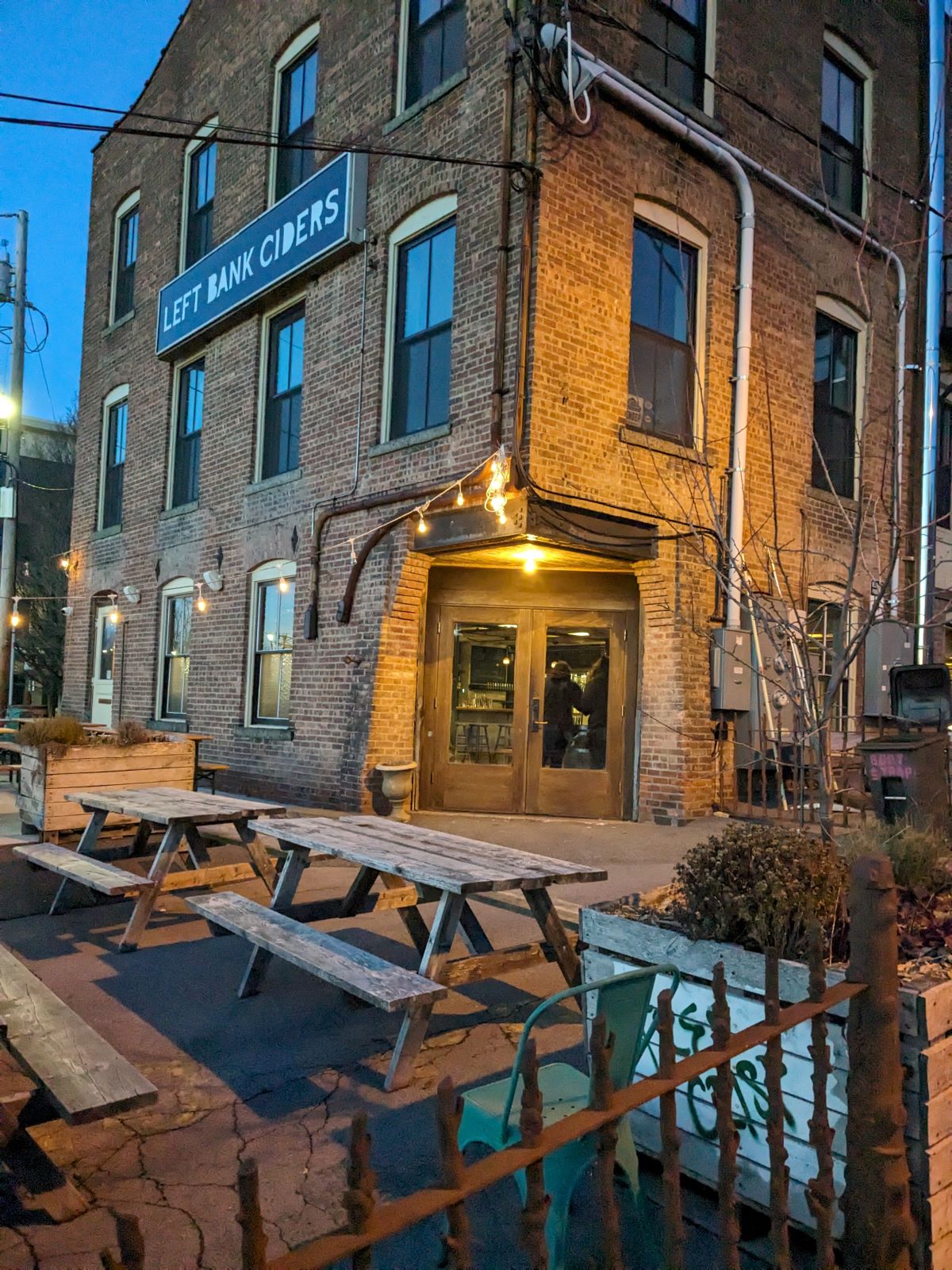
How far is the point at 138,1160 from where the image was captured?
10.0 ft

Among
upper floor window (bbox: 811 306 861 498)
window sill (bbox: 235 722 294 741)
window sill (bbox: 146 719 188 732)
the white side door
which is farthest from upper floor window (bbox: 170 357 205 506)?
upper floor window (bbox: 811 306 861 498)

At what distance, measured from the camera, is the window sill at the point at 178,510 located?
13383 millimetres

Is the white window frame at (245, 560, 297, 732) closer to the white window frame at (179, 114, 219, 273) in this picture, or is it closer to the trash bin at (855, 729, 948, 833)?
the white window frame at (179, 114, 219, 273)

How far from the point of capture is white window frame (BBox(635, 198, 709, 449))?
31.7 ft

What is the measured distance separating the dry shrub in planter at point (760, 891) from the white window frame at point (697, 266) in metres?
7.10

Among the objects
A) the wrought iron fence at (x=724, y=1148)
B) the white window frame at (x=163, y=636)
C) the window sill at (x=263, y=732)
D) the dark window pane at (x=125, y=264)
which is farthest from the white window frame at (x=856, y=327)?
the dark window pane at (x=125, y=264)

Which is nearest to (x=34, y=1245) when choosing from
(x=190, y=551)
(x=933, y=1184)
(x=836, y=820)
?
(x=933, y=1184)

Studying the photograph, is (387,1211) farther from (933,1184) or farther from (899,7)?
(899,7)

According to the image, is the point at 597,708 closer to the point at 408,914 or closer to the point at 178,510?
the point at 408,914

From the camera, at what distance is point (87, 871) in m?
5.47

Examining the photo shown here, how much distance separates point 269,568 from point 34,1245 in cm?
971

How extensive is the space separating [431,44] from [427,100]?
3.02ft

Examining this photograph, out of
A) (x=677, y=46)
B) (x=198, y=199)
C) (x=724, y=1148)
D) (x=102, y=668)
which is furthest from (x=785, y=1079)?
(x=102, y=668)

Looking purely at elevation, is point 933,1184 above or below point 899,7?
below
